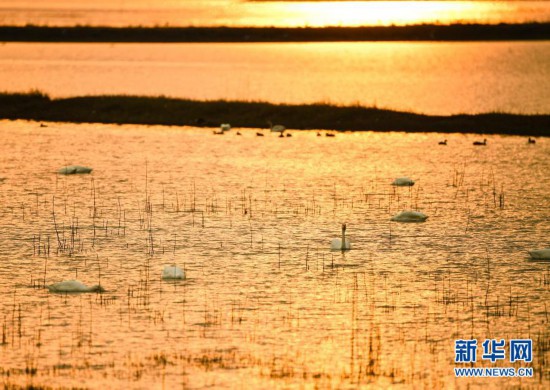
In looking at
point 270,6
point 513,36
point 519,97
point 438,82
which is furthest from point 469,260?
point 270,6

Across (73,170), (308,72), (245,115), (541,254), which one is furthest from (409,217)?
(308,72)

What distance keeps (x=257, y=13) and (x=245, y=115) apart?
43875mm

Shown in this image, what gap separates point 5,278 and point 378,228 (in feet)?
15.3

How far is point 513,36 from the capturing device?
53.1 m

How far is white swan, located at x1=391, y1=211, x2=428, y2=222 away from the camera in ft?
50.1

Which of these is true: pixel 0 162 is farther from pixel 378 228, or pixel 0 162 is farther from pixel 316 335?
pixel 316 335

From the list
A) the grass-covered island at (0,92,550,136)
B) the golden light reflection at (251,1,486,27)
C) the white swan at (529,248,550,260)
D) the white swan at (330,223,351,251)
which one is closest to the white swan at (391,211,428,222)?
the white swan at (330,223,351,251)

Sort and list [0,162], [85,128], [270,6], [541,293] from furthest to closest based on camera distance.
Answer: [270,6], [85,128], [0,162], [541,293]

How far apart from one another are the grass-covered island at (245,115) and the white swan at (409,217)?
869cm

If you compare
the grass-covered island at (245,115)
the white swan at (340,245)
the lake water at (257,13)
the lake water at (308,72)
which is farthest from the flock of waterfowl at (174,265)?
the lake water at (257,13)

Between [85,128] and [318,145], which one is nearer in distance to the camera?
[318,145]

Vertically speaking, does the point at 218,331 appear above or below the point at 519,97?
below

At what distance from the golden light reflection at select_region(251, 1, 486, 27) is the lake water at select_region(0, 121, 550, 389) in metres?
38.3

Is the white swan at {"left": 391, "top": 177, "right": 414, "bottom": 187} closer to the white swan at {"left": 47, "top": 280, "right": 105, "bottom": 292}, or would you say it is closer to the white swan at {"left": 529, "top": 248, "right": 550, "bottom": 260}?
the white swan at {"left": 529, "top": 248, "right": 550, "bottom": 260}
